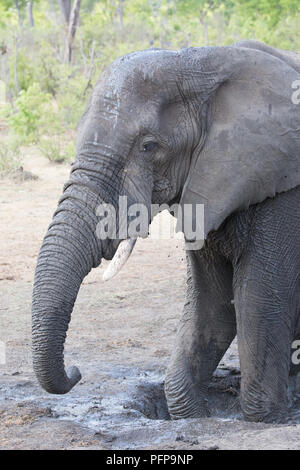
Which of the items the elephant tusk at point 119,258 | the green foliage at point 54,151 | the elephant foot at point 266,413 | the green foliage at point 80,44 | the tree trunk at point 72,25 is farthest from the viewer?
the tree trunk at point 72,25

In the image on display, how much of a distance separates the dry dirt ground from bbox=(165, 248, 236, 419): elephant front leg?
210 millimetres

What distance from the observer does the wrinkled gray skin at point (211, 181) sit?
3.28 meters

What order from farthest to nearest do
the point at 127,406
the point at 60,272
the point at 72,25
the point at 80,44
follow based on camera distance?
the point at 72,25, the point at 80,44, the point at 127,406, the point at 60,272

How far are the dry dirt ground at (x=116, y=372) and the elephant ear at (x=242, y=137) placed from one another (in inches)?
37.4

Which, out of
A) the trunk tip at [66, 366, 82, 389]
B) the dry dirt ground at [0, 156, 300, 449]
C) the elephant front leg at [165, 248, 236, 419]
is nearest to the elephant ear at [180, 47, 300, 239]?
the elephant front leg at [165, 248, 236, 419]

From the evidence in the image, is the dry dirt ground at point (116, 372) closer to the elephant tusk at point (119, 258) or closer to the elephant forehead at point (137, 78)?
the elephant tusk at point (119, 258)

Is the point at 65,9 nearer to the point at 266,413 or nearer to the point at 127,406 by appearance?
the point at 127,406

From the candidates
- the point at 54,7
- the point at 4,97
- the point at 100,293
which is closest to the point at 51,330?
the point at 100,293

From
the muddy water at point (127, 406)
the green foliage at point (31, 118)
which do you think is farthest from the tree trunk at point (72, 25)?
the muddy water at point (127, 406)

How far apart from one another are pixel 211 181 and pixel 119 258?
21.6 inches

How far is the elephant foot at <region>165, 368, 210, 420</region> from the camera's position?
4359mm

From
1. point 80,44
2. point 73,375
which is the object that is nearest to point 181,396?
point 73,375

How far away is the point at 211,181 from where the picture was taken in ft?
11.7
